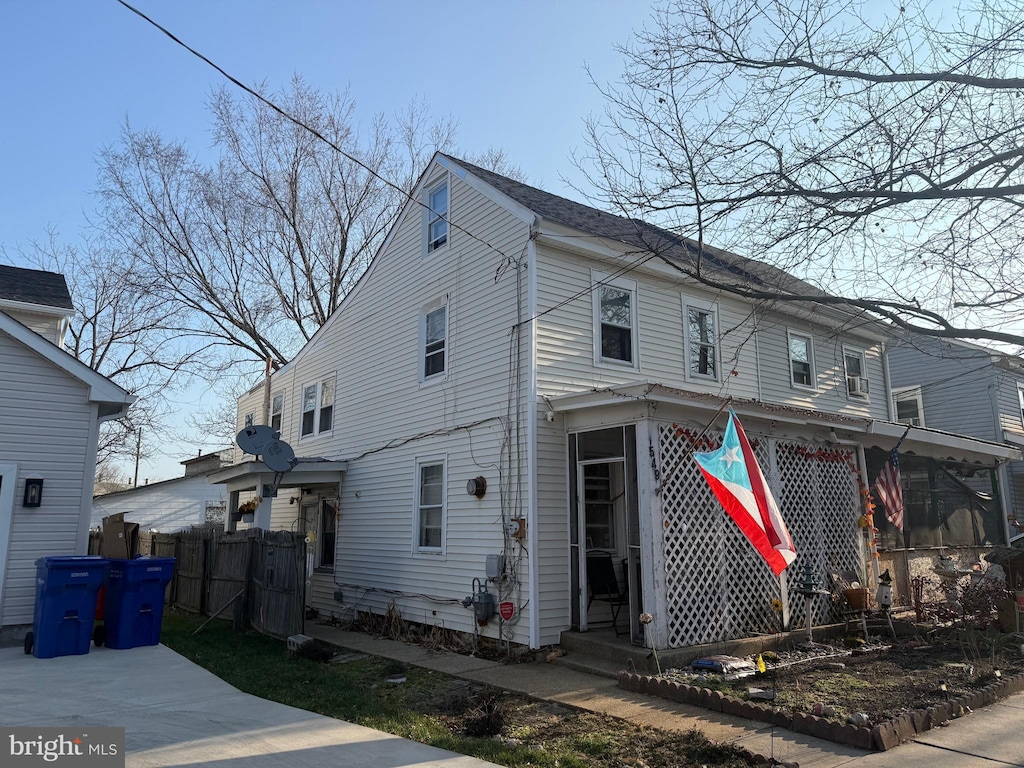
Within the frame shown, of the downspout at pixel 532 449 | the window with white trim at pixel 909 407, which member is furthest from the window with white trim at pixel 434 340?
the window with white trim at pixel 909 407

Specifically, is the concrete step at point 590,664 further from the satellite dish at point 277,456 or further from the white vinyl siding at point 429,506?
the satellite dish at point 277,456

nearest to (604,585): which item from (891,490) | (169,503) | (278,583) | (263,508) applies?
(278,583)

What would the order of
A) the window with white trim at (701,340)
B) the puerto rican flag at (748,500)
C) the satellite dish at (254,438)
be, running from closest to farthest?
1. the puerto rican flag at (748,500)
2. the satellite dish at (254,438)
3. the window with white trim at (701,340)

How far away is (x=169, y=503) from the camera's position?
29.9 metres

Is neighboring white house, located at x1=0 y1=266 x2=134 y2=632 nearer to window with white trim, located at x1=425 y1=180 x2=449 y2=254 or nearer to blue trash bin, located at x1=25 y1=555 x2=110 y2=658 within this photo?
blue trash bin, located at x1=25 y1=555 x2=110 y2=658

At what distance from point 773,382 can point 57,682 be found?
11.9m

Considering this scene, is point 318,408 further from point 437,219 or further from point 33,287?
point 33,287

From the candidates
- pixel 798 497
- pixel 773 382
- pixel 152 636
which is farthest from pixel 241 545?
pixel 773 382

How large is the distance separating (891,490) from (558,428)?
599cm

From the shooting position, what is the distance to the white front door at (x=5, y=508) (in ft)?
32.3

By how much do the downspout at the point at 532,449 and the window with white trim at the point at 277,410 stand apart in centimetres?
974

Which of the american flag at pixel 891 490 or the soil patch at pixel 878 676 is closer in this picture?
the soil patch at pixel 878 676

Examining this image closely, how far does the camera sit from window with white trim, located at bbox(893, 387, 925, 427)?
72.9ft

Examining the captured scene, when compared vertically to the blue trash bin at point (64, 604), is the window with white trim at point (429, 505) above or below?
above
